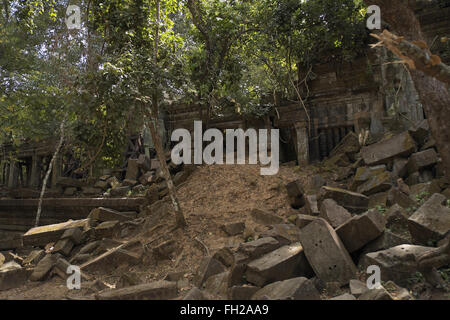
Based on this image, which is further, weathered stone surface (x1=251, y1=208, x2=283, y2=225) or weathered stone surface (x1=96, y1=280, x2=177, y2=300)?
weathered stone surface (x1=251, y1=208, x2=283, y2=225)

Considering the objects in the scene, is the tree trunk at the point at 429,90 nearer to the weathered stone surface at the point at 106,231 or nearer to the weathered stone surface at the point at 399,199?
the weathered stone surface at the point at 399,199

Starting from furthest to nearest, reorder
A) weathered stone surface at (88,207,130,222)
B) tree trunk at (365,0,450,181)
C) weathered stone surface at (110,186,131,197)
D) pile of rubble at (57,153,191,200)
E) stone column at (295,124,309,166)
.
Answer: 1. weathered stone surface at (110,186,131,197)
2. stone column at (295,124,309,166)
3. pile of rubble at (57,153,191,200)
4. weathered stone surface at (88,207,130,222)
5. tree trunk at (365,0,450,181)

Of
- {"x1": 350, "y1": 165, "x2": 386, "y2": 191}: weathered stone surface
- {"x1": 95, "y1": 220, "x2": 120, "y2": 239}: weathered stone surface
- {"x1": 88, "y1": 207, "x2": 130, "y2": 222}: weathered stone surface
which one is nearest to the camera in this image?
{"x1": 350, "y1": 165, "x2": 386, "y2": 191}: weathered stone surface

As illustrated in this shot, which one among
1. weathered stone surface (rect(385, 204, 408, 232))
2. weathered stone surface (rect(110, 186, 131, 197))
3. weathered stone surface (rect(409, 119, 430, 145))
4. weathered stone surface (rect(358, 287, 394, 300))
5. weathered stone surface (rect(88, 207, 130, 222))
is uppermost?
weathered stone surface (rect(409, 119, 430, 145))

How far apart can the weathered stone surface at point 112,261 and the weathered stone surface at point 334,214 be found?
345 cm

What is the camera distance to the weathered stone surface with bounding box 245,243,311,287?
388 cm

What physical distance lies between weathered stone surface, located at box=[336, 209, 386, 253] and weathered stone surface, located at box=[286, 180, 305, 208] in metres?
2.65

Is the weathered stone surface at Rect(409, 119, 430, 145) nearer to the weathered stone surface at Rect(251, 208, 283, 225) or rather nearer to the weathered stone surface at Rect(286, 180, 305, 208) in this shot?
the weathered stone surface at Rect(286, 180, 305, 208)

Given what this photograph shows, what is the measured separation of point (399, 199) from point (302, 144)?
14.5ft

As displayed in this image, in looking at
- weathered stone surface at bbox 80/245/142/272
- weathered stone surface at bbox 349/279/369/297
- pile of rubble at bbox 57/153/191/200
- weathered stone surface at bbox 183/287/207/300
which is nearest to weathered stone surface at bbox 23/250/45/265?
weathered stone surface at bbox 80/245/142/272

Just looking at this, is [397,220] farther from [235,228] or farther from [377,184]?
[235,228]

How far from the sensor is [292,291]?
3230 millimetres

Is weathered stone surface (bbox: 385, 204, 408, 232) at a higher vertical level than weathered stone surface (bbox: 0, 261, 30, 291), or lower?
higher

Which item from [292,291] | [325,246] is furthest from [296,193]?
[292,291]
